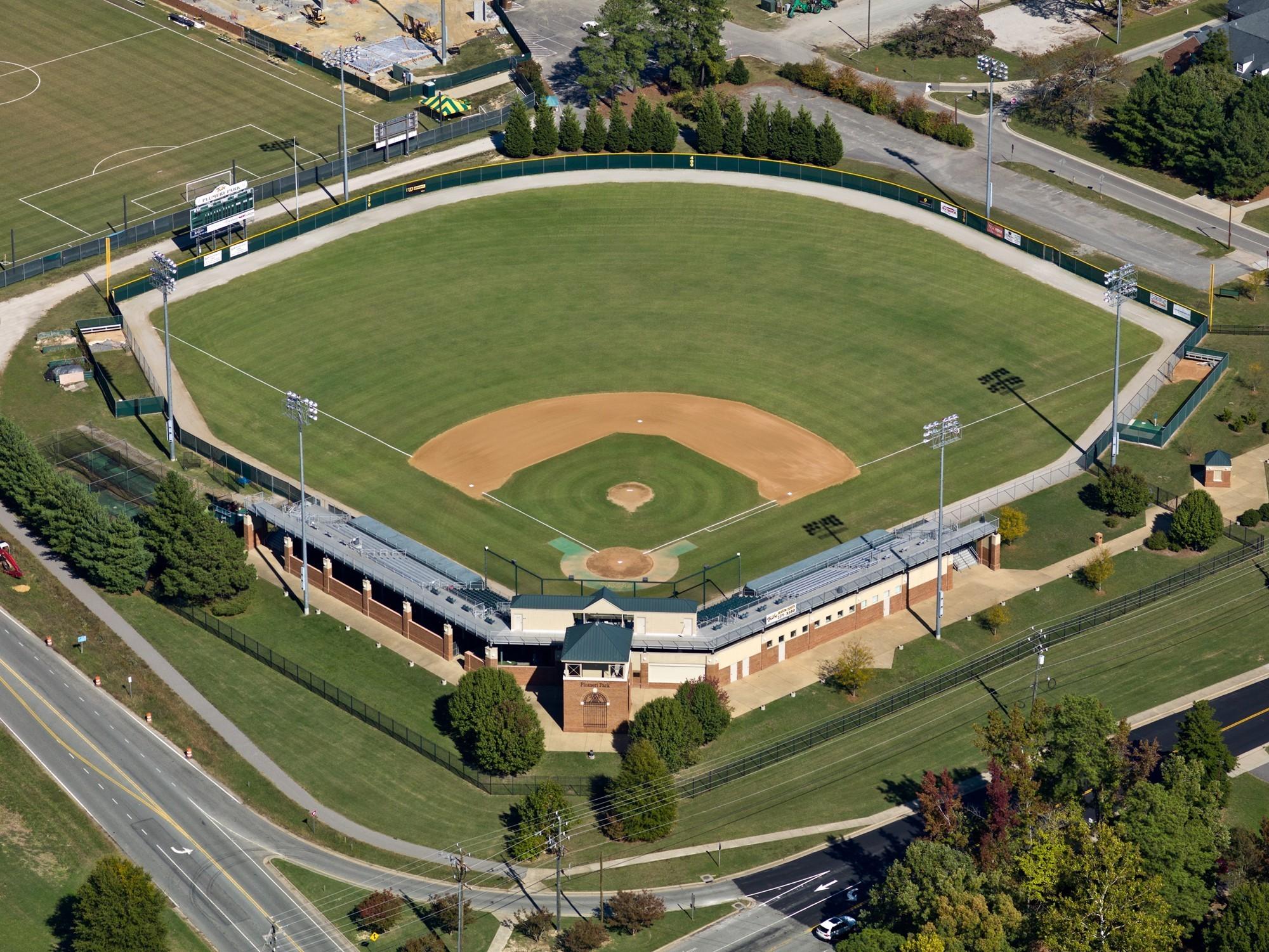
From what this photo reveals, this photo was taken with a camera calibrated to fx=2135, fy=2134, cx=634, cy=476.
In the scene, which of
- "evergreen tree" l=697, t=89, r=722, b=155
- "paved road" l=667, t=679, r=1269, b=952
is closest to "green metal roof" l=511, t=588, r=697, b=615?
"paved road" l=667, t=679, r=1269, b=952

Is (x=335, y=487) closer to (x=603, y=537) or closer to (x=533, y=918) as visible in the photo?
(x=603, y=537)

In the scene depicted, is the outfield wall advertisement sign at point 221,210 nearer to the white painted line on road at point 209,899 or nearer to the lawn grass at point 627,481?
the lawn grass at point 627,481

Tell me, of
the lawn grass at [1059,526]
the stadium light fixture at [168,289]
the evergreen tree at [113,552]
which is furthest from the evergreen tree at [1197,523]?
the stadium light fixture at [168,289]

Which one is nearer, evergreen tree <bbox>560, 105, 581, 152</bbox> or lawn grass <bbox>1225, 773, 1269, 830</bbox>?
lawn grass <bbox>1225, 773, 1269, 830</bbox>

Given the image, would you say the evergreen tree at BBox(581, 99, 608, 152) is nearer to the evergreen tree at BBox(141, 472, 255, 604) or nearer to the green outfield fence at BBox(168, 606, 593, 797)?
the evergreen tree at BBox(141, 472, 255, 604)

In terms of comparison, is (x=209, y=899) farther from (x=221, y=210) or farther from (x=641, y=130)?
(x=641, y=130)

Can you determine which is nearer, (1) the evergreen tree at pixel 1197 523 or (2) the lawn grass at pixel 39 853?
(2) the lawn grass at pixel 39 853
